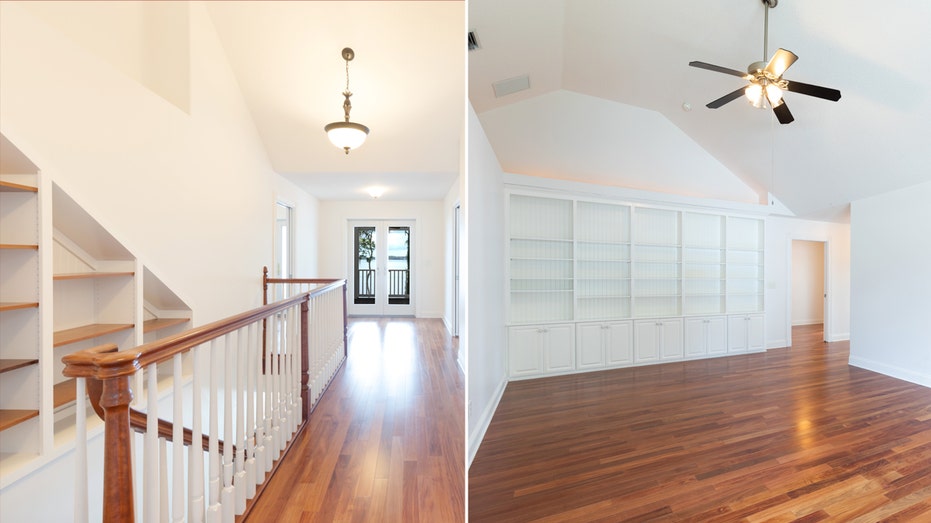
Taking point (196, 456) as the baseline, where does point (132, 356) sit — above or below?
above

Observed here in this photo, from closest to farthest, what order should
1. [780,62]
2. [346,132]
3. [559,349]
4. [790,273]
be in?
[346,132], [780,62], [559,349], [790,273]

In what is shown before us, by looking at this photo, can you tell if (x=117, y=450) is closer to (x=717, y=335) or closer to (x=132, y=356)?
(x=132, y=356)

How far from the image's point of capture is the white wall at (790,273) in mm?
4266

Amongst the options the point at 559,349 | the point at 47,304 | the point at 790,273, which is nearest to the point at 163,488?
the point at 47,304

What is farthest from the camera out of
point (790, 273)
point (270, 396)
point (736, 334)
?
point (790, 273)

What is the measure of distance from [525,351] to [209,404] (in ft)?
7.45

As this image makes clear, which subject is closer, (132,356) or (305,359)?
(132,356)

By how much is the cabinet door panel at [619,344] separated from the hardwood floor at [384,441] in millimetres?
1548

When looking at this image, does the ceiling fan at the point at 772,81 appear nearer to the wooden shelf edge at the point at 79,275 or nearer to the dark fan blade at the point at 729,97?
the dark fan blade at the point at 729,97

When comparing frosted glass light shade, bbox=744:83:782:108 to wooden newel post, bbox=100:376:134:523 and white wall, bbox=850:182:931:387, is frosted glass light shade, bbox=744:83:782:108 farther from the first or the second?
wooden newel post, bbox=100:376:134:523

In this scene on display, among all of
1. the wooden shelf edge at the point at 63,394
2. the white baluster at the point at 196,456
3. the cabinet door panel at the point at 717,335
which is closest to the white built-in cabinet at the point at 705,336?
the cabinet door panel at the point at 717,335

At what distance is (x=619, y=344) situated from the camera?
3299mm

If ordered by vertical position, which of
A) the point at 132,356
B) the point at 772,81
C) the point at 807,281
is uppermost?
the point at 772,81

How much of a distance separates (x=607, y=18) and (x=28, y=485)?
3560 millimetres
